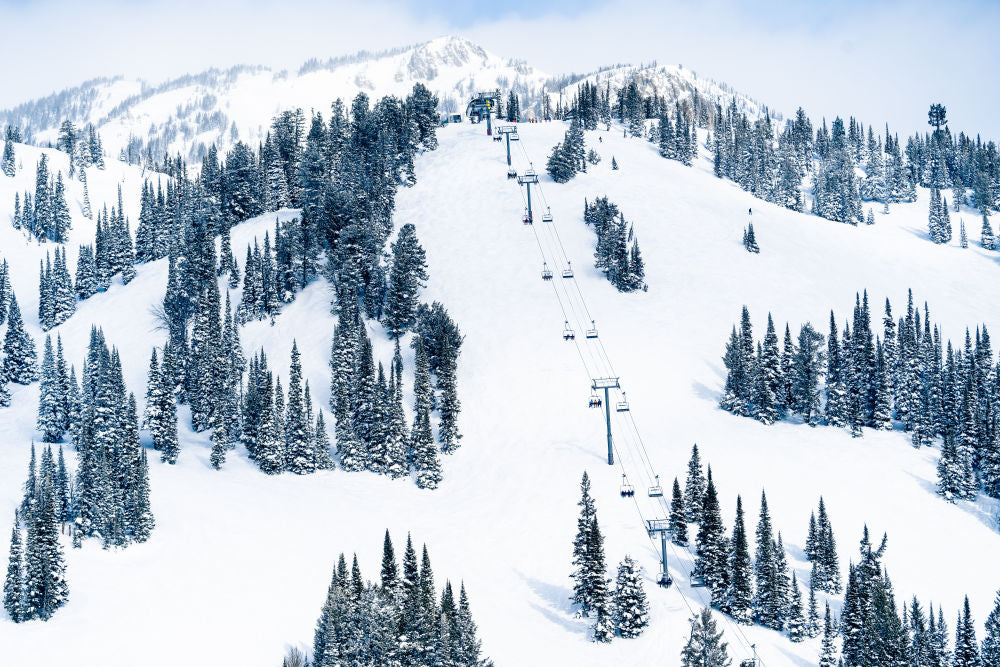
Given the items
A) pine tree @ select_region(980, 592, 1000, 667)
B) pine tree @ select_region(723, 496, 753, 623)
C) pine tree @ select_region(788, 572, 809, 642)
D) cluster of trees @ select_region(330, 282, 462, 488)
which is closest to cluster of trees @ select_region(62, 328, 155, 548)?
cluster of trees @ select_region(330, 282, 462, 488)

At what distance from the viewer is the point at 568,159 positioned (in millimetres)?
155625

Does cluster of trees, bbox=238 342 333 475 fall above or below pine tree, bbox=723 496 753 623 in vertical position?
above

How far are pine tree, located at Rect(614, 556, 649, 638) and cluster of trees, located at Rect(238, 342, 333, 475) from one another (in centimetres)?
3733

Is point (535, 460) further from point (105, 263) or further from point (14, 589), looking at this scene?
point (105, 263)

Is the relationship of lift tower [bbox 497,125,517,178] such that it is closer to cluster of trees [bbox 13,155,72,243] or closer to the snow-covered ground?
the snow-covered ground

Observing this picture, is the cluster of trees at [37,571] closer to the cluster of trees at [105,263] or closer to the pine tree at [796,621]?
the pine tree at [796,621]

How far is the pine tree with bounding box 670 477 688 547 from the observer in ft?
275

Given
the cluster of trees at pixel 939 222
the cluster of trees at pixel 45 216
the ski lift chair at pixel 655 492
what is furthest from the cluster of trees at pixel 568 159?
the cluster of trees at pixel 45 216

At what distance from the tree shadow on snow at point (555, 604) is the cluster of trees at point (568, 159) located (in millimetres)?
89189

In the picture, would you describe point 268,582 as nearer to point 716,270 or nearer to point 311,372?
point 311,372

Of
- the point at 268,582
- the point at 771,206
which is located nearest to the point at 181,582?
the point at 268,582

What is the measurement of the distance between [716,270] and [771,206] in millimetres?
41163

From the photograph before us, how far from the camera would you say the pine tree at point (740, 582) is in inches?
2963

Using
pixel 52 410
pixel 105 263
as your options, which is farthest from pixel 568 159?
pixel 52 410
